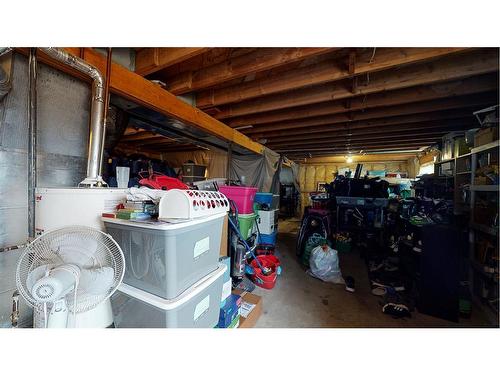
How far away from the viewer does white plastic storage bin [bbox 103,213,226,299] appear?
0.88 meters

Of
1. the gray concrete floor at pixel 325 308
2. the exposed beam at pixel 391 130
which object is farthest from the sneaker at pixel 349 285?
the exposed beam at pixel 391 130

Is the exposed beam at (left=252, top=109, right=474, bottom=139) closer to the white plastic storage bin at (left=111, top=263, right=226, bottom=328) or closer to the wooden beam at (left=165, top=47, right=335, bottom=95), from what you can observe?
the wooden beam at (left=165, top=47, right=335, bottom=95)

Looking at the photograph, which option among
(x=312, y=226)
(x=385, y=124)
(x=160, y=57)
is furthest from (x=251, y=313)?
(x=385, y=124)

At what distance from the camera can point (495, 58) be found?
150cm

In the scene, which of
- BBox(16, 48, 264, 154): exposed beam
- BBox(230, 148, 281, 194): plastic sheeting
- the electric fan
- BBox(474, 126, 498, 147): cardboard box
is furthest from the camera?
BBox(230, 148, 281, 194): plastic sheeting

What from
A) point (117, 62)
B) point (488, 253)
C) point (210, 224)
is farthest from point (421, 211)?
point (117, 62)

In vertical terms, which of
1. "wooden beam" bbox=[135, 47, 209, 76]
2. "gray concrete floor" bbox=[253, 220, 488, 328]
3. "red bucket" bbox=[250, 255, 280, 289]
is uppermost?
"wooden beam" bbox=[135, 47, 209, 76]

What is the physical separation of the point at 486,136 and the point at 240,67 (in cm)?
255

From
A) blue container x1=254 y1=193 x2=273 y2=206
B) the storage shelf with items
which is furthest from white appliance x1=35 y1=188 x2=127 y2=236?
the storage shelf with items

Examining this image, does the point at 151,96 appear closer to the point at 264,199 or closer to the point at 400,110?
the point at 264,199

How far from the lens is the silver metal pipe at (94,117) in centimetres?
108

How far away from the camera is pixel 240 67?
1609 millimetres

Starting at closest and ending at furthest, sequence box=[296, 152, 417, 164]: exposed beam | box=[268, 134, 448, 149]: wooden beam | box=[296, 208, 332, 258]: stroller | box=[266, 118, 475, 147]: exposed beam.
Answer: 1. box=[266, 118, 475, 147]: exposed beam
2. box=[296, 208, 332, 258]: stroller
3. box=[268, 134, 448, 149]: wooden beam
4. box=[296, 152, 417, 164]: exposed beam

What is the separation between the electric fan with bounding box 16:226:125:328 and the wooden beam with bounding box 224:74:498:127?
2562mm
